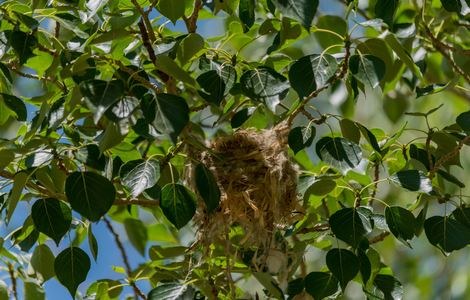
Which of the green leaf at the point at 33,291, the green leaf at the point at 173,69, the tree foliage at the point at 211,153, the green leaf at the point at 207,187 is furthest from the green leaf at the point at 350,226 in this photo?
the green leaf at the point at 33,291

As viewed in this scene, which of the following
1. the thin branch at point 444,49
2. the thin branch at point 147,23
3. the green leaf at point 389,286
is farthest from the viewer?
the thin branch at point 444,49

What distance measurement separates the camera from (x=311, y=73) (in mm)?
1580

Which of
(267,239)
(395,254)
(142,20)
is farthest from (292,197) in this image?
(395,254)

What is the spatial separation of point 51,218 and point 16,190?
0.33ft

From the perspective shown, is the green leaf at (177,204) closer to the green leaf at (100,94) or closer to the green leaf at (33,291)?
the green leaf at (100,94)

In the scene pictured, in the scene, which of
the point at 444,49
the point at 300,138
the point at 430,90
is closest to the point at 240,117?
the point at 300,138

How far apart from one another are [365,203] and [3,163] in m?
0.75

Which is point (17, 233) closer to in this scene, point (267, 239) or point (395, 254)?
point (267, 239)

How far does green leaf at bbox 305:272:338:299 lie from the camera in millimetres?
1771

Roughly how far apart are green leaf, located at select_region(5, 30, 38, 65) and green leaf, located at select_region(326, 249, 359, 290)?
68 centimetres

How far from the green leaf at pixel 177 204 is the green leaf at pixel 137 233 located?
Answer: 675mm

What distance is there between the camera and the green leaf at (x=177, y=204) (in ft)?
5.29

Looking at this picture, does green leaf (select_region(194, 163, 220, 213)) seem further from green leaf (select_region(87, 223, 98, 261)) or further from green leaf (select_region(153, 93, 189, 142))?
green leaf (select_region(87, 223, 98, 261))

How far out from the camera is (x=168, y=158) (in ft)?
5.62
